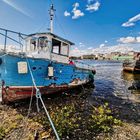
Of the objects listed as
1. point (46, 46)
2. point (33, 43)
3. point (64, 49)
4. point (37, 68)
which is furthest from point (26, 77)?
point (64, 49)

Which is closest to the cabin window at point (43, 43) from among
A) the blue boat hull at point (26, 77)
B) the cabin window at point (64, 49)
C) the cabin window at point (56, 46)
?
the cabin window at point (56, 46)

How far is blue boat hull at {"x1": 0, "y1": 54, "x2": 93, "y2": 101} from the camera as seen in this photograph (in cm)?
945

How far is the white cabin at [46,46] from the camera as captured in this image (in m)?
11.5

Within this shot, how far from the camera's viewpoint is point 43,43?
1172 centimetres

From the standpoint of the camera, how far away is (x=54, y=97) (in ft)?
39.7

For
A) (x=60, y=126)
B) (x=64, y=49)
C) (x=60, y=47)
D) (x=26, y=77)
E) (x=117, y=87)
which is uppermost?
(x=60, y=47)

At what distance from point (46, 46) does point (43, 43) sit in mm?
378

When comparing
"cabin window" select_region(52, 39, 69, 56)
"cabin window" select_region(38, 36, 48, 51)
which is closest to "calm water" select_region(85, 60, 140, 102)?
"cabin window" select_region(52, 39, 69, 56)

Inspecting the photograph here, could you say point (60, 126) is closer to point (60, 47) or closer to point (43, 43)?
point (43, 43)

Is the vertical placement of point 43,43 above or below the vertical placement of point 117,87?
above

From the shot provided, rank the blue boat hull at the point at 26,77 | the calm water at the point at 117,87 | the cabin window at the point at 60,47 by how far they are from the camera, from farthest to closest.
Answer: the calm water at the point at 117,87 → the cabin window at the point at 60,47 → the blue boat hull at the point at 26,77

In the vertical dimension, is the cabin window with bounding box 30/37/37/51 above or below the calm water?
above

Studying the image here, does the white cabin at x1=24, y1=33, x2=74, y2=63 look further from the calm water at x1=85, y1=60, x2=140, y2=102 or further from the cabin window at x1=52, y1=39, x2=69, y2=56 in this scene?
the calm water at x1=85, y1=60, x2=140, y2=102

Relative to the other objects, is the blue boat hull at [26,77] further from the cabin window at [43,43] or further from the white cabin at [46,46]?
the cabin window at [43,43]
